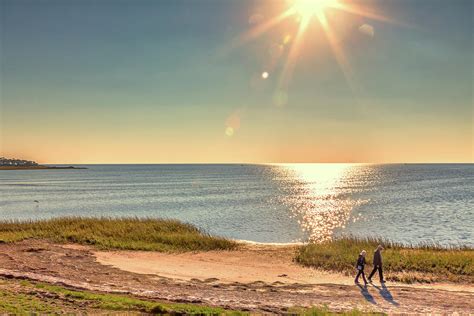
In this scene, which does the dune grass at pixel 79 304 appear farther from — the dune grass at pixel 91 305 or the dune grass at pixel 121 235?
the dune grass at pixel 121 235

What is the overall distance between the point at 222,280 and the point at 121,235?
18.5 m

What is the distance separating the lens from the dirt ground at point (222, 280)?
18203 mm

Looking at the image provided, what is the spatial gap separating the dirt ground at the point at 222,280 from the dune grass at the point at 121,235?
7.23ft

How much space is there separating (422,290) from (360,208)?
57.2 metres

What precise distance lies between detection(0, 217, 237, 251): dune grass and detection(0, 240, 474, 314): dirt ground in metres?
2.20

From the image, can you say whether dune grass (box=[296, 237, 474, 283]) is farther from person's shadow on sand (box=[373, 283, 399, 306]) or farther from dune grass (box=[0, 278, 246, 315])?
dune grass (box=[0, 278, 246, 315])

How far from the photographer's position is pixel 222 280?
78.5ft

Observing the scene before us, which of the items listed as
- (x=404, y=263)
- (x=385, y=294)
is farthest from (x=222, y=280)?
(x=404, y=263)

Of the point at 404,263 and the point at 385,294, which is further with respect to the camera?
the point at 404,263

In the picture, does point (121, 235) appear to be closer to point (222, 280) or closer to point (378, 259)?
point (222, 280)

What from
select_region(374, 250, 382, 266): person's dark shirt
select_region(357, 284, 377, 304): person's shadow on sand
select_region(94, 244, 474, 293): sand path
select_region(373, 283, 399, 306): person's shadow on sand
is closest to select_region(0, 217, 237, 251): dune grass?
select_region(94, 244, 474, 293): sand path

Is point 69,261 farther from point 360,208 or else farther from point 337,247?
point 360,208

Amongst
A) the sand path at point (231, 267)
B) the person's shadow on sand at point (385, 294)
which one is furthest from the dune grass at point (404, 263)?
the person's shadow on sand at point (385, 294)

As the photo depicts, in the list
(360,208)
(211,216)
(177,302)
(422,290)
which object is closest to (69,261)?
(177,302)
